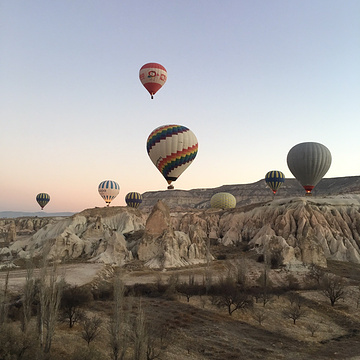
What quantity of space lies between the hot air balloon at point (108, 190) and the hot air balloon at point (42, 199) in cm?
4092

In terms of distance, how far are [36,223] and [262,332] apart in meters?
112

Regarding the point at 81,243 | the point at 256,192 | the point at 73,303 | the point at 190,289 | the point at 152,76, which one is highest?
the point at 152,76

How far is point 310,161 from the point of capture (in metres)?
70.9

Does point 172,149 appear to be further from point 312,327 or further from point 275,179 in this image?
point 275,179

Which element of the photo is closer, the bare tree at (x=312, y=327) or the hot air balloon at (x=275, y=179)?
the bare tree at (x=312, y=327)

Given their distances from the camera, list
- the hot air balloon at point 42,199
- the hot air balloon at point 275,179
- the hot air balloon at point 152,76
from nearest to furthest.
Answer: the hot air balloon at point 152,76, the hot air balloon at point 275,179, the hot air balloon at point 42,199

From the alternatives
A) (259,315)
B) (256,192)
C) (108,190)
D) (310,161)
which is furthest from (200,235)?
(256,192)

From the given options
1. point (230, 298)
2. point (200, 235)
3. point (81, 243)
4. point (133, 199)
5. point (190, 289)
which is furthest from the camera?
point (133, 199)

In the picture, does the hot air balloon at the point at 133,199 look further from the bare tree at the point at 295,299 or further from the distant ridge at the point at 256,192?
the bare tree at the point at 295,299

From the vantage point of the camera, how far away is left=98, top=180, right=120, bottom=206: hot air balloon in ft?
321

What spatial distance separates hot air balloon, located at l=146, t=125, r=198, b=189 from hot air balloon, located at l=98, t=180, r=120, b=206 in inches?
1928

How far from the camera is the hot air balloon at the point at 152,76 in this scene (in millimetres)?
56312

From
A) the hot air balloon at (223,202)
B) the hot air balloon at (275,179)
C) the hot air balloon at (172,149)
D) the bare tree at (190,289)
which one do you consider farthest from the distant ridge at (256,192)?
the bare tree at (190,289)

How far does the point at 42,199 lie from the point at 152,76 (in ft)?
300
